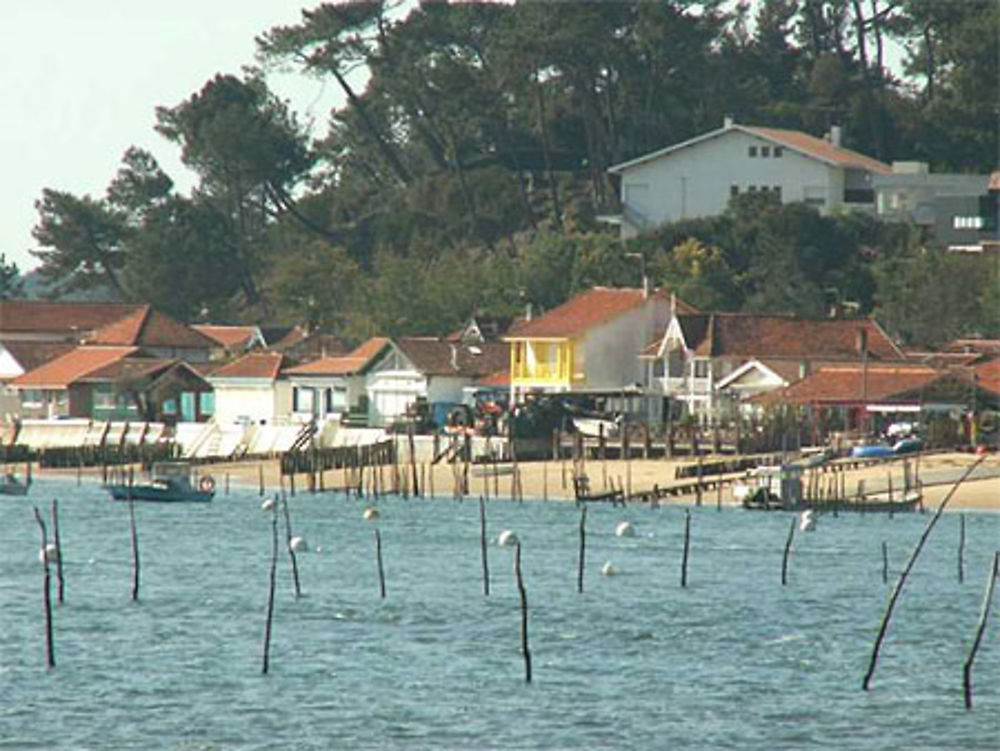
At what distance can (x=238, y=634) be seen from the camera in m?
57.3

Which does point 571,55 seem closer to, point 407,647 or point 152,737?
point 407,647

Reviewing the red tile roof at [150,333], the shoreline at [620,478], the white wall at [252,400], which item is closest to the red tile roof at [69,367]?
the red tile roof at [150,333]

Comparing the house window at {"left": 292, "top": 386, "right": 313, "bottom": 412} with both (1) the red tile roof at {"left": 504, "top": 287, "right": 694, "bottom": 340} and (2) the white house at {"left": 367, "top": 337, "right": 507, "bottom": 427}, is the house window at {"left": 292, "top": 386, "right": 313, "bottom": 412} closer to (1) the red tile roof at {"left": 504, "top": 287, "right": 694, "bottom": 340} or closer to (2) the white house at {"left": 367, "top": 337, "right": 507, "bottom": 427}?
(2) the white house at {"left": 367, "top": 337, "right": 507, "bottom": 427}

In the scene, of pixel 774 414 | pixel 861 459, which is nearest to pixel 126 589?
pixel 861 459

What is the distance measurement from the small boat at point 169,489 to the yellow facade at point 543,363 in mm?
21889

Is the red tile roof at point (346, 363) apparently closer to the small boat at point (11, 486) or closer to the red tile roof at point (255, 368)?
the red tile roof at point (255, 368)

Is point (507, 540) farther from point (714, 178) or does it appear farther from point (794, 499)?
point (714, 178)

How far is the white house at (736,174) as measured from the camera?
475ft

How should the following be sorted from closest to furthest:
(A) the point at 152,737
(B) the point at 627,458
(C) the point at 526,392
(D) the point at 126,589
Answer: (A) the point at 152,737 < (D) the point at 126,589 < (B) the point at 627,458 < (C) the point at 526,392

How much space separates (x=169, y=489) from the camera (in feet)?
320

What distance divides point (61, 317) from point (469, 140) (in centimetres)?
2436

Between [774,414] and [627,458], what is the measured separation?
541 centimetres

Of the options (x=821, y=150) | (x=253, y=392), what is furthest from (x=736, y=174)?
(x=253, y=392)

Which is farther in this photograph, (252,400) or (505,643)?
(252,400)
